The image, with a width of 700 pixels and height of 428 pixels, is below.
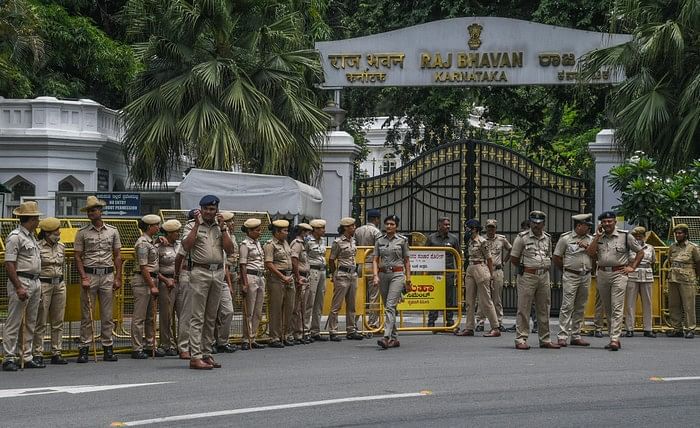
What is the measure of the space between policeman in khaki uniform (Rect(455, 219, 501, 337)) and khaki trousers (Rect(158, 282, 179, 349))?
4804 mm

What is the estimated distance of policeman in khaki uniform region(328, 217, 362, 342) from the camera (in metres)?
17.4

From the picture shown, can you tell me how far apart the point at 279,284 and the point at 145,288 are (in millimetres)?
2223

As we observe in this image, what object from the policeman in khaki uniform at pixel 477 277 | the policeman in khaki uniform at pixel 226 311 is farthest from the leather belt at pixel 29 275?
the policeman in khaki uniform at pixel 477 277

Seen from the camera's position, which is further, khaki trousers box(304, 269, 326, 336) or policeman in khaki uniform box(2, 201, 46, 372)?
khaki trousers box(304, 269, 326, 336)

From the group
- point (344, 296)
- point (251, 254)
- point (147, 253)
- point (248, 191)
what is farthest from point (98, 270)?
point (248, 191)

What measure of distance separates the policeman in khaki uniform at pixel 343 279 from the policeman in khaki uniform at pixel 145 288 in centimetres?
320

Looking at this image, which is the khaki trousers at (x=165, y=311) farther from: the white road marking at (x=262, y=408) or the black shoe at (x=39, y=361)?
the white road marking at (x=262, y=408)

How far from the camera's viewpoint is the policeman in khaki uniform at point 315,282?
17156 mm

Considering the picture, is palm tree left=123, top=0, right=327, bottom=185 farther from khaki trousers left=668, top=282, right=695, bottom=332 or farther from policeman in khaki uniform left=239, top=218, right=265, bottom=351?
khaki trousers left=668, top=282, right=695, bottom=332

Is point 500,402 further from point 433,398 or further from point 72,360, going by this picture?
point 72,360

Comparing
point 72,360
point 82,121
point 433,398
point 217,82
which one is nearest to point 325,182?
point 217,82

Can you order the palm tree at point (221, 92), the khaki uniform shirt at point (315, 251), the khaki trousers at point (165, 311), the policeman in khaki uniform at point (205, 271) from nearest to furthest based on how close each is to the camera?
the policeman in khaki uniform at point (205, 271) < the khaki trousers at point (165, 311) < the khaki uniform shirt at point (315, 251) < the palm tree at point (221, 92)

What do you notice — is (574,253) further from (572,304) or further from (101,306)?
(101,306)

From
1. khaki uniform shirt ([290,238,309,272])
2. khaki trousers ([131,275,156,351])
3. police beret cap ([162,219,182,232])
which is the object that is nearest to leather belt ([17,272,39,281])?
khaki trousers ([131,275,156,351])
